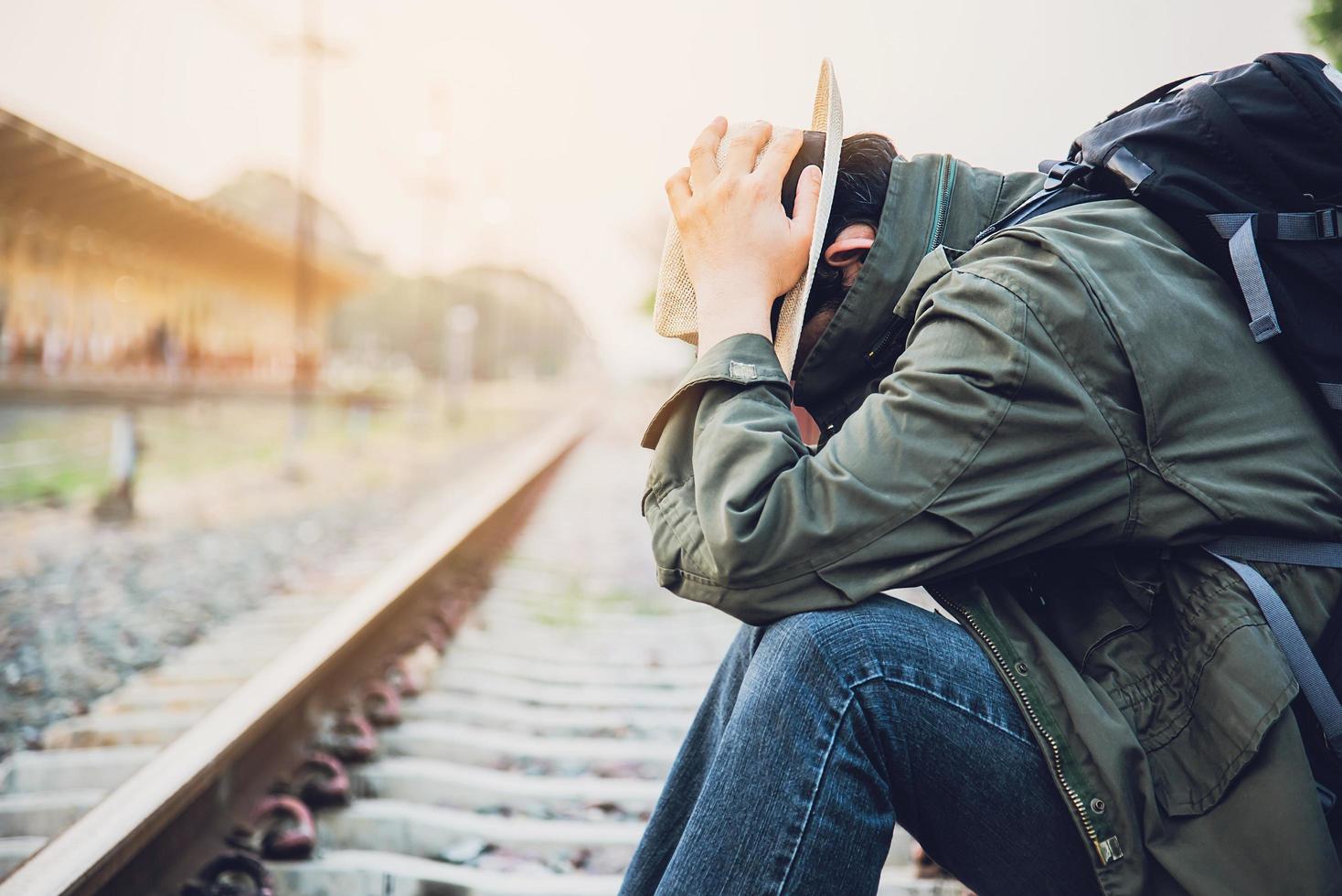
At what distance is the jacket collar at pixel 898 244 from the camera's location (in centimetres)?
138

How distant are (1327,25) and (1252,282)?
27.2 feet

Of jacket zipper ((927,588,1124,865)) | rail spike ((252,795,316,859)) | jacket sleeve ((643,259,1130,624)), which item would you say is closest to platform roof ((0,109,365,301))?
rail spike ((252,795,316,859))

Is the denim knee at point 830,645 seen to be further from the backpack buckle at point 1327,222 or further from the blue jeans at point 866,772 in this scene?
the backpack buckle at point 1327,222

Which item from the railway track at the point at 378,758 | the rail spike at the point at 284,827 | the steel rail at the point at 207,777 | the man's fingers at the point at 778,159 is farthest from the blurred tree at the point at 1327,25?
the rail spike at the point at 284,827

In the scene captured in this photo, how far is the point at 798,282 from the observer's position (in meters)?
1.46

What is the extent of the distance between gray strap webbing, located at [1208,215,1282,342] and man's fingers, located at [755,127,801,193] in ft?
2.04

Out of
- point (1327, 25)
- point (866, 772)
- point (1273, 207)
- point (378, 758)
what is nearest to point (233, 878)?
point (378, 758)

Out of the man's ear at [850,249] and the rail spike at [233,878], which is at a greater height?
the man's ear at [850,249]

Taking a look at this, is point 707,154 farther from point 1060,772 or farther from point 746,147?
point 1060,772

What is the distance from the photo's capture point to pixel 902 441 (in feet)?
3.72

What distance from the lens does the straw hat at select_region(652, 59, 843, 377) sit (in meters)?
1.41

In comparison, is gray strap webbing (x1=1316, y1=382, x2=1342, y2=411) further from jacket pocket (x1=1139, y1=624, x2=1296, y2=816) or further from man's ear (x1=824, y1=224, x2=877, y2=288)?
man's ear (x1=824, y1=224, x2=877, y2=288)

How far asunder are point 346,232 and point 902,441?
107016mm

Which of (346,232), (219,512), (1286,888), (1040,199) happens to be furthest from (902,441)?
(346,232)
